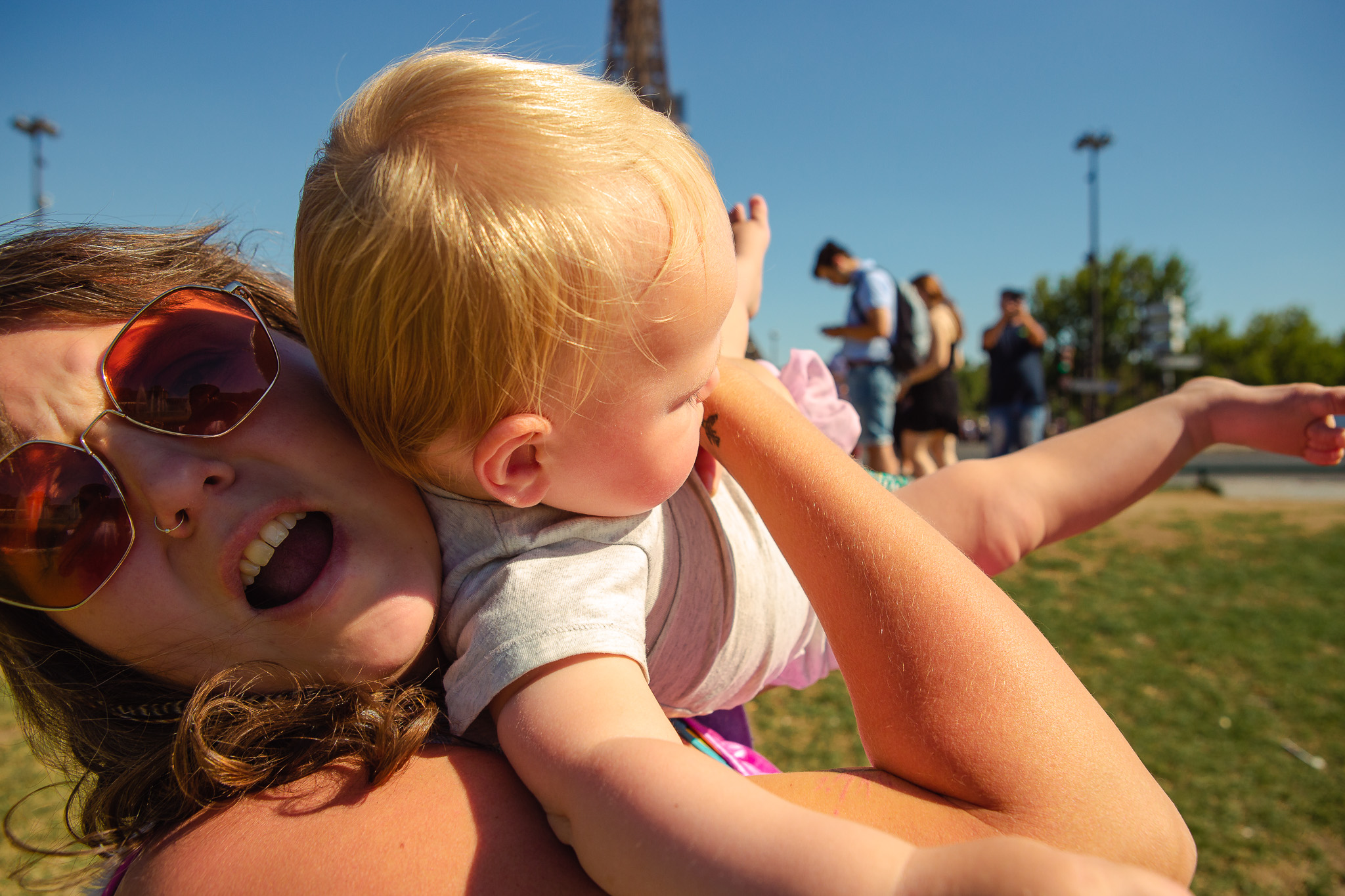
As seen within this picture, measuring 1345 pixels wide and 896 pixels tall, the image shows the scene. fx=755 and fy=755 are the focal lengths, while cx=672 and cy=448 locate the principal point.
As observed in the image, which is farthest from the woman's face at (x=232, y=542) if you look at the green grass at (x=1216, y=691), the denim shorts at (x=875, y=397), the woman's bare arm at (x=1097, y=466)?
the denim shorts at (x=875, y=397)

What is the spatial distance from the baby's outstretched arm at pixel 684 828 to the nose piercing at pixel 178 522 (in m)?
0.47

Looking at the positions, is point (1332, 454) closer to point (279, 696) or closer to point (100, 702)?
point (279, 696)

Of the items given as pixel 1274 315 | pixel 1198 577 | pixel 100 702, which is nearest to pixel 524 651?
pixel 100 702

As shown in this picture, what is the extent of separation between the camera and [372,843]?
85 centimetres

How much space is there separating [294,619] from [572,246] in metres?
0.61

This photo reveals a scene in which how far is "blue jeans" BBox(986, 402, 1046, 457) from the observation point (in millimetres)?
9039

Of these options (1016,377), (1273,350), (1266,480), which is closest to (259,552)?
(1016,377)

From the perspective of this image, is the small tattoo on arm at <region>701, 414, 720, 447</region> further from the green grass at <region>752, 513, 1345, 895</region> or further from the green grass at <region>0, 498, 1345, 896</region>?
the green grass at <region>752, 513, 1345, 895</region>

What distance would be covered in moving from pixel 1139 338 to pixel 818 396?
50080mm

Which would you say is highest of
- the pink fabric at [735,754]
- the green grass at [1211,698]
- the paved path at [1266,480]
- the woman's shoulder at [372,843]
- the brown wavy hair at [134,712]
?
the brown wavy hair at [134,712]

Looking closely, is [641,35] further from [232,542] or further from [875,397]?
[232,542]

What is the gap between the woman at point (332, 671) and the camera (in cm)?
85

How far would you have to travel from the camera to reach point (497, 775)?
0.97m

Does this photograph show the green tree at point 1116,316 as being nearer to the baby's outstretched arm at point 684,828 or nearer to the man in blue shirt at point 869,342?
the man in blue shirt at point 869,342
